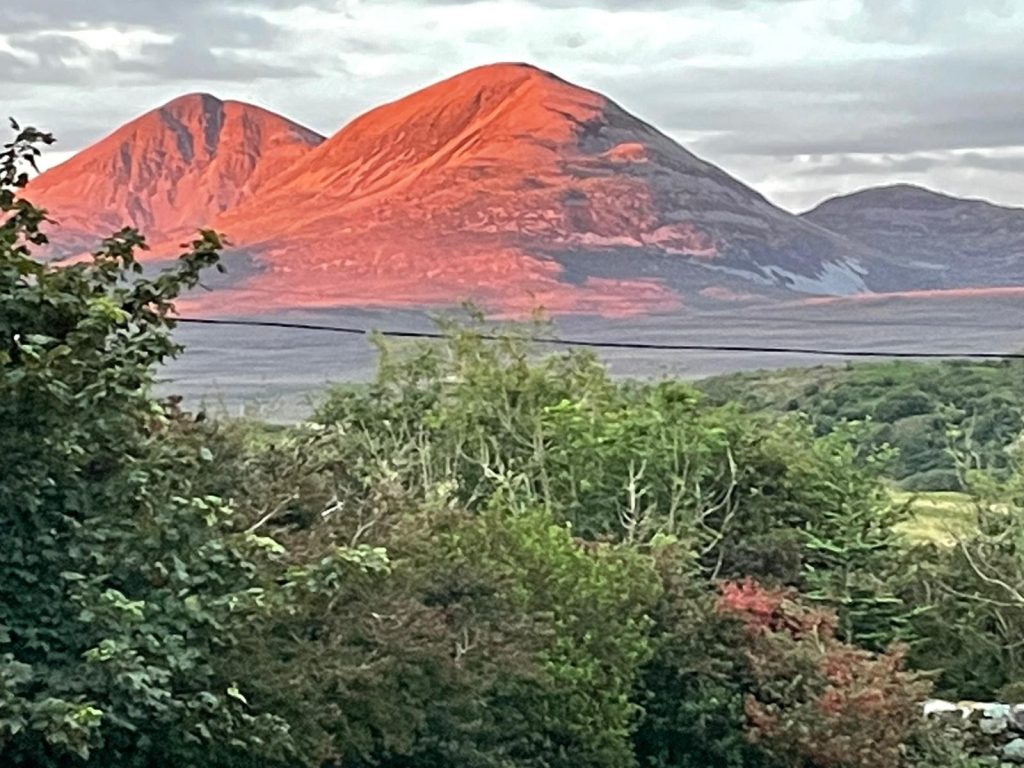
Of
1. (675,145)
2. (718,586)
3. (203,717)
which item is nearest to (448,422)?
(718,586)

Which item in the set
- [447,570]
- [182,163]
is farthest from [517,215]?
[447,570]

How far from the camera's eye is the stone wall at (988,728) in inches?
519

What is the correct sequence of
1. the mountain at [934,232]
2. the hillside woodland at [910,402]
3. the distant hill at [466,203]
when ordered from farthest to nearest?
1. the mountain at [934,232]
2. the distant hill at [466,203]
3. the hillside woodland at [910,402]

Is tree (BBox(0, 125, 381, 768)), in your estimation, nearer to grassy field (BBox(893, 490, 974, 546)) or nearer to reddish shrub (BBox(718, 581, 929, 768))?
reddish shrub (BBox(718, 581, 929, 768))

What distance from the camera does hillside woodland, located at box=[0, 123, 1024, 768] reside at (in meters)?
6.56

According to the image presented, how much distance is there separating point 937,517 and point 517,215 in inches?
480

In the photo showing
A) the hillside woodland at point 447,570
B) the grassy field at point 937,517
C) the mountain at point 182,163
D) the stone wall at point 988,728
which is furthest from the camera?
the mountain at point 182,163

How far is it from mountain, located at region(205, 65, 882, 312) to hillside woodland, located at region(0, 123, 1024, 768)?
27.0 feet

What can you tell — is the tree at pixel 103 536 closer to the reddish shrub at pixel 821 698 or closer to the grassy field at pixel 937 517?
the reddish shrub at pixel 821 698

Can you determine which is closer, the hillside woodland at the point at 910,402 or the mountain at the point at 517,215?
the hillside woodland at the point at 910,402

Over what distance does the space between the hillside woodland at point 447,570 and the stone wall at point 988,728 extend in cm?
42

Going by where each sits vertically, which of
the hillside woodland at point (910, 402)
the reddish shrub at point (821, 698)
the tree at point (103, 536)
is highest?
the tree at point (103, 536)

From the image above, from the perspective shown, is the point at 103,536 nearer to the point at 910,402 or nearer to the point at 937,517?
the point at 937,517

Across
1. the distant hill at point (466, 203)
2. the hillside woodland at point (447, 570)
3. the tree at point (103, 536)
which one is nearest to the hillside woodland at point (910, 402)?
the distant hill at point (466, 203)
